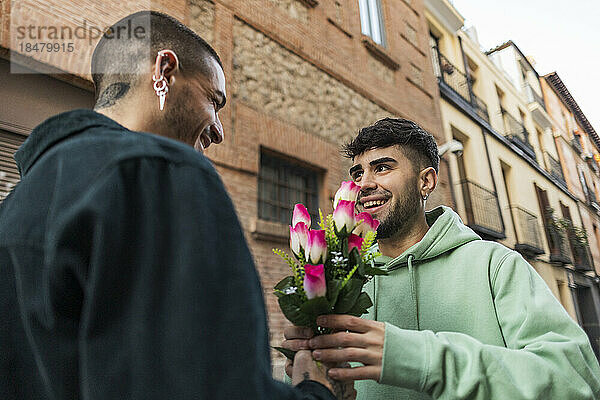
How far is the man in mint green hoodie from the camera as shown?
119 centimetres

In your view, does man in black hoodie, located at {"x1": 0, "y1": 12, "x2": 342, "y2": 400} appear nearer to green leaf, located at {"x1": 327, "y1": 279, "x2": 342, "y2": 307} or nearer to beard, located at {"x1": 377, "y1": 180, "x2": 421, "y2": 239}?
green leaf, located at {"x1": 327, "y1": 279, "x2": 342, "y2": 307}

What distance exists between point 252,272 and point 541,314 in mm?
1117

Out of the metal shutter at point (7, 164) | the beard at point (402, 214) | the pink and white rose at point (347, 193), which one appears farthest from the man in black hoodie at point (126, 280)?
the metal shutter at point (7, 164)

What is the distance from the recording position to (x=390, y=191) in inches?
79.7

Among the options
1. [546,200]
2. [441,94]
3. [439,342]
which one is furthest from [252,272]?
[546,200]

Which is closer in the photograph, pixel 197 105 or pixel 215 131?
pixel 197 105

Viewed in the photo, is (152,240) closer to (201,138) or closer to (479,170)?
(201,138)

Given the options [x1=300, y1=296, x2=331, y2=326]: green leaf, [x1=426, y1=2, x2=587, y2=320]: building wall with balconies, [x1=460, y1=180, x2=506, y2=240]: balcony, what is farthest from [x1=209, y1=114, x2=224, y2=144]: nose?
[x1=460, y1=180, x2=506, y2=240]: balcony

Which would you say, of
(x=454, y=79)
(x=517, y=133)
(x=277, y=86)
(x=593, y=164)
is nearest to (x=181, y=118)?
(x=277, y=86)

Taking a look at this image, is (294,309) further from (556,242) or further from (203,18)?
(556,242)

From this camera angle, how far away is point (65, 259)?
0.74m

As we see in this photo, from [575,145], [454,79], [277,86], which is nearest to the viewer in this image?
[277,86]

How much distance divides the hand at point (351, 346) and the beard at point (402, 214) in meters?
0.84

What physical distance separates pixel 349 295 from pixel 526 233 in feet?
48.8
